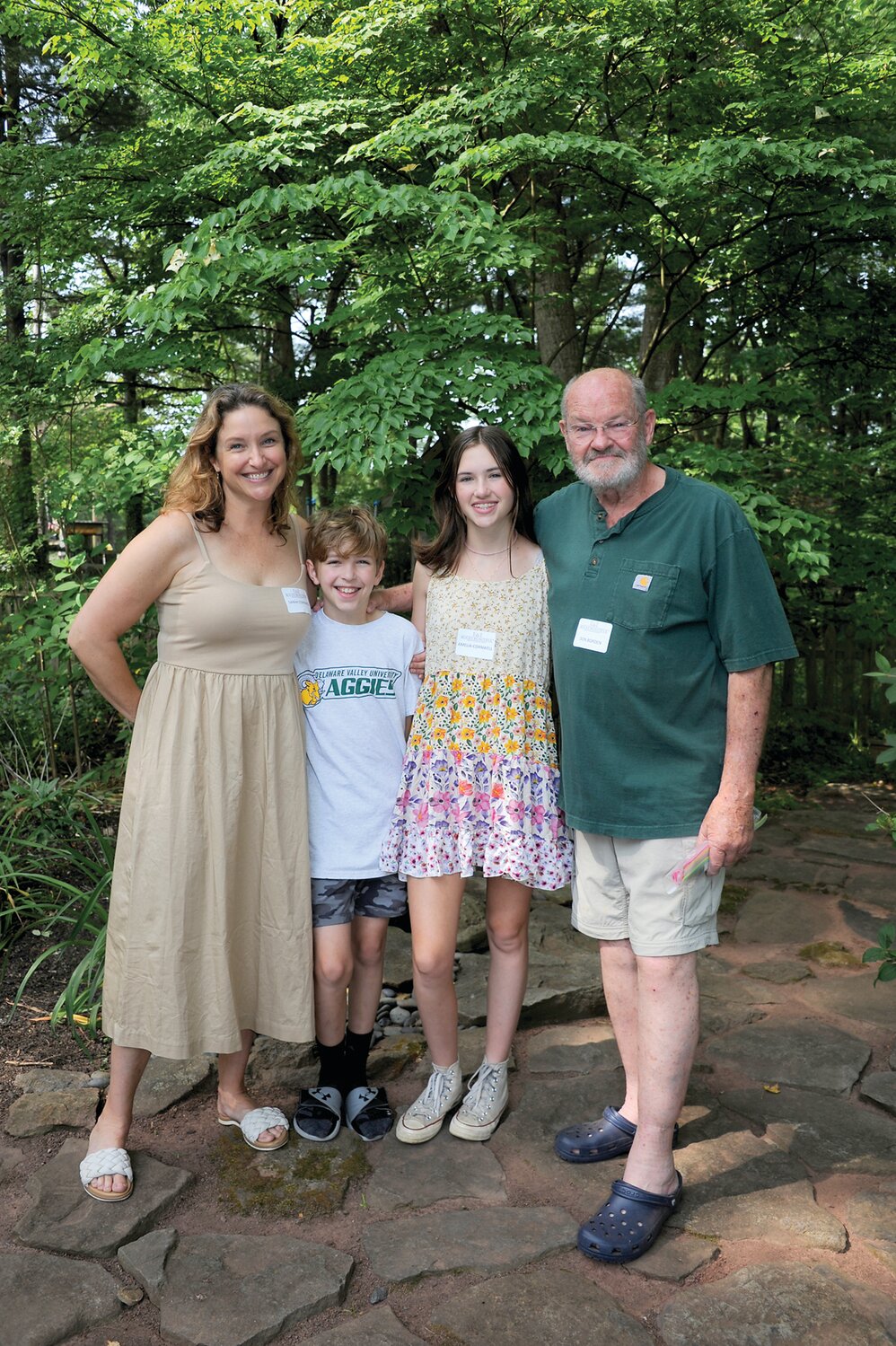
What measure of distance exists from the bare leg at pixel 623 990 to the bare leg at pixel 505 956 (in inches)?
8.7

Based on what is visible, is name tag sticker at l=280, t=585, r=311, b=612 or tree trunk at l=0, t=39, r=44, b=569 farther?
tree trunk at l=0, t=39, r=44, b=569

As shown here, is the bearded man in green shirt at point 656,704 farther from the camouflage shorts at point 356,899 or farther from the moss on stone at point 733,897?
the moss on stone at point 733,897

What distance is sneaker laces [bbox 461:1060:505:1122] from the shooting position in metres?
2.58

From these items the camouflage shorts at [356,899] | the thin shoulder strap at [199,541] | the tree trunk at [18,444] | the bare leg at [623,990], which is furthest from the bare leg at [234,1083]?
the tree trunk at [18,444]

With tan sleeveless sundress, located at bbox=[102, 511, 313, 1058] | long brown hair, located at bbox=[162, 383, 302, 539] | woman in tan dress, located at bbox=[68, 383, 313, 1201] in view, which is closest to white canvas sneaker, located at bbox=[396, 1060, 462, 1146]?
woman in tan dress, located at bbox=[68, 383, 313, 1201]

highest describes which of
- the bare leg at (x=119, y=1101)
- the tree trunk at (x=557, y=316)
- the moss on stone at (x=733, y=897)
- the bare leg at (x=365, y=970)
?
the tree trunk at (x=557, y=316)

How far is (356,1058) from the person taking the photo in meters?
2.68

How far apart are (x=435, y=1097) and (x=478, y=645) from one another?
3.93ft

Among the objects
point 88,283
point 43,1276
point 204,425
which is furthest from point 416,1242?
point 88,283

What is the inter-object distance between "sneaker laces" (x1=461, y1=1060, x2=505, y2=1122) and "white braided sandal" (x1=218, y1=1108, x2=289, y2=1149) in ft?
1.54

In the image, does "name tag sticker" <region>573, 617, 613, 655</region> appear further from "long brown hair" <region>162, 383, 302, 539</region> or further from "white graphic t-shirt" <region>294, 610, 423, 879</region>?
"long brown hair" <region>162, 383, 302, 539</region>

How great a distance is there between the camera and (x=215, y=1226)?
222cm

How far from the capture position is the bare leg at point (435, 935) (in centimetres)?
245

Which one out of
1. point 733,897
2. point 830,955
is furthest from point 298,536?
point 733,897
